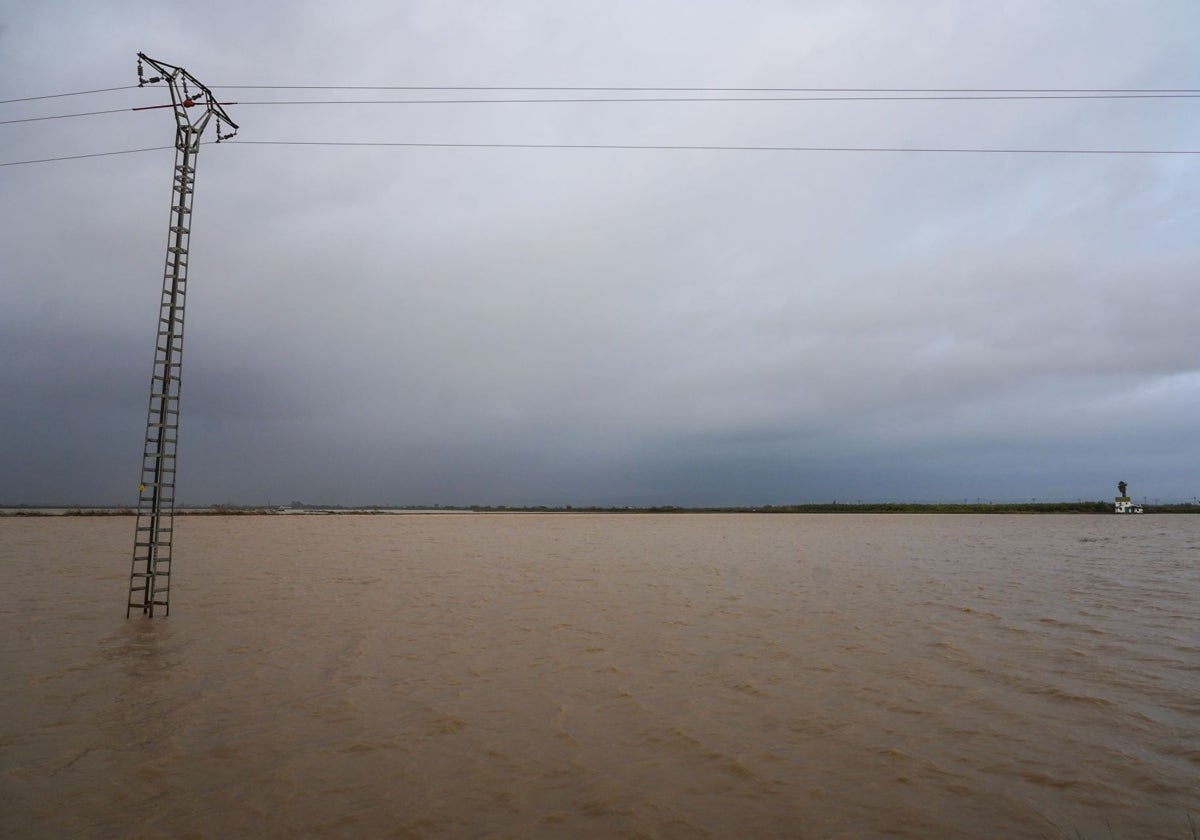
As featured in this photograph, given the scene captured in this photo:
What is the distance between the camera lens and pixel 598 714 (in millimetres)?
7527

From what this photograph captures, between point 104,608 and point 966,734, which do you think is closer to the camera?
point 966,734

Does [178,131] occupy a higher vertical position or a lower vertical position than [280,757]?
higher

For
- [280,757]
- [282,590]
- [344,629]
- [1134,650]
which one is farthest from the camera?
[282,590]

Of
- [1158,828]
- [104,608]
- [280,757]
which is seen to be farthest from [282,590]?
[1158,828]

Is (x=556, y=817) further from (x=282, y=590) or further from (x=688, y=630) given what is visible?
(x=282, y=590)

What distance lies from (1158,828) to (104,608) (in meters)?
16.9

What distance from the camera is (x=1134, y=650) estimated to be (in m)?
10.5

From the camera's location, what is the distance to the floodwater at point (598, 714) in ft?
16.8

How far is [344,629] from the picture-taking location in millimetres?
11961

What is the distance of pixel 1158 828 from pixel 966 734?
6.58 feet

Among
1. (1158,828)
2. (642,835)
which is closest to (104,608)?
(642,835)

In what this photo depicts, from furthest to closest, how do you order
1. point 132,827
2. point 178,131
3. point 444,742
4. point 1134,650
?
point 178,131
point 1134,650
point 444,742
point 132,827

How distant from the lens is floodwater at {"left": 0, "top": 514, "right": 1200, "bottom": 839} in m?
5.13

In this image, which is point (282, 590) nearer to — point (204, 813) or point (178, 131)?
point (178, 131)
